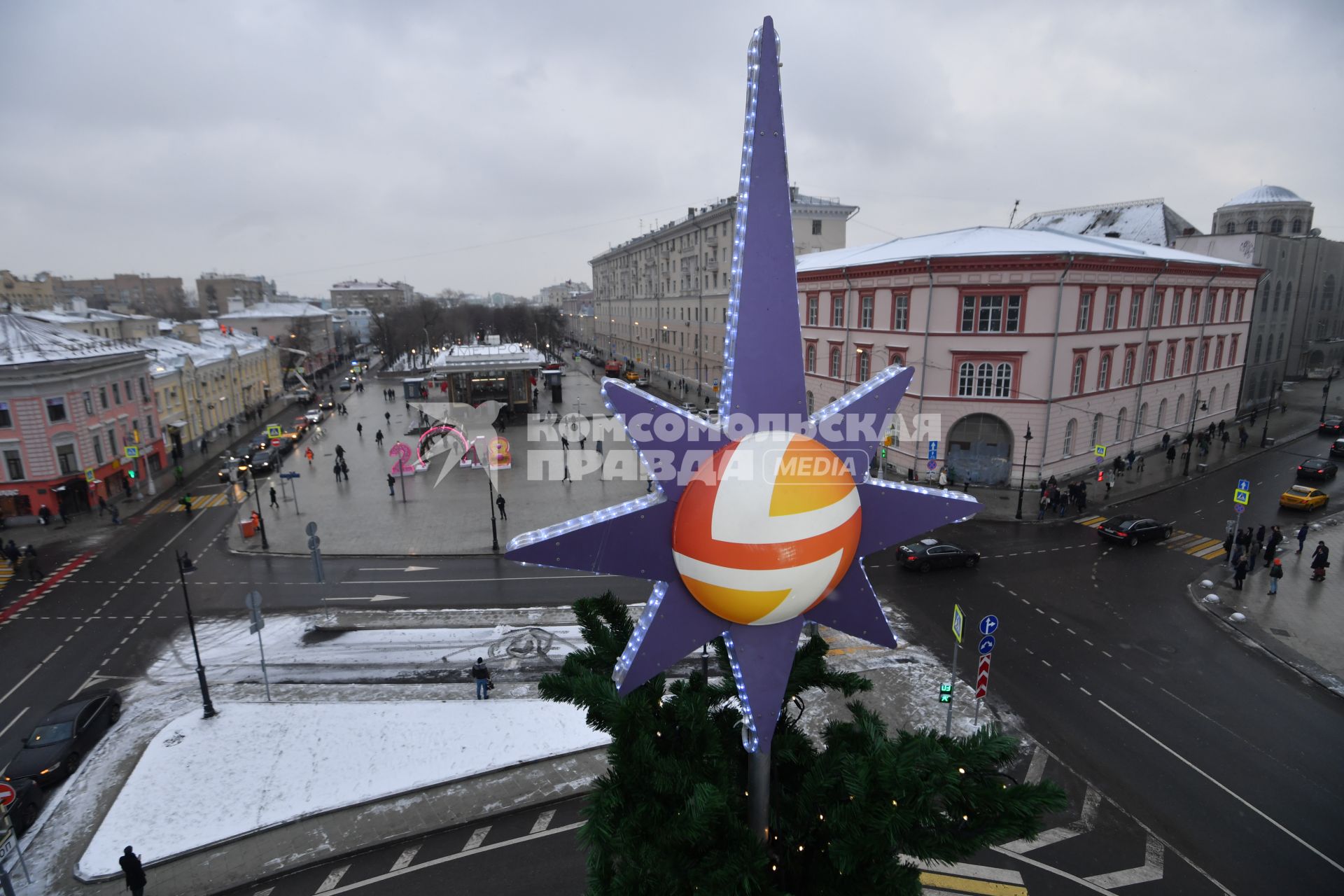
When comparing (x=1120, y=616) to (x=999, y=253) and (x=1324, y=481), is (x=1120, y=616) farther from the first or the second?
(x=1324, y=481)

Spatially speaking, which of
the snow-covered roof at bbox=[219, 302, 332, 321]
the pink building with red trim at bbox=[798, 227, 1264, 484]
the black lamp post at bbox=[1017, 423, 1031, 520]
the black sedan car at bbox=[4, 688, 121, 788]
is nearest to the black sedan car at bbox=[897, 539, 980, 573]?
the black lamp post at bbox=[1017, 423, 1031, 520]

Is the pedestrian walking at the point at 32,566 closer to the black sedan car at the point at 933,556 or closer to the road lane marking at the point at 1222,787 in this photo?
the black sedan car at the point at 933,556

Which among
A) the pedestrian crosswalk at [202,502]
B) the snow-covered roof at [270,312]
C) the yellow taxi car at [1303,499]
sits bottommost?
the pedestrian crosswalk at [202,502]

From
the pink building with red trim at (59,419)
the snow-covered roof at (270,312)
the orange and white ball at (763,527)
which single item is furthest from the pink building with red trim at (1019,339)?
the snow-covered roof at (270,312)

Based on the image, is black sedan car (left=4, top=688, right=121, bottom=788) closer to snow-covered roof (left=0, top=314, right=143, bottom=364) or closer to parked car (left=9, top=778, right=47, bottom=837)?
parked car (left=9, top=778, right=47, bottom=837)

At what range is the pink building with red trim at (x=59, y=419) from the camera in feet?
92.4

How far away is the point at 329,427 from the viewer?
49438 mm

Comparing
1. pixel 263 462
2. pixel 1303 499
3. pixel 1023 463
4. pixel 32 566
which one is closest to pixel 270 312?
pixel 263 462

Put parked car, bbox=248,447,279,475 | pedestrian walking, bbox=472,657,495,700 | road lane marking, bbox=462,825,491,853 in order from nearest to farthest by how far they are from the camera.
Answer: road lane marking, bbox=462,825,491,853 → pedestrian walking, bbox=472,657,495,700 → parked car, bbox=248,447,279,475

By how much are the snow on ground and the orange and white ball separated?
1009 centimetres

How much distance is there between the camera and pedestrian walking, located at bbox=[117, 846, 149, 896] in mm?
9688

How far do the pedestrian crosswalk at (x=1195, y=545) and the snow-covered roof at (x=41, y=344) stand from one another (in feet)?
150

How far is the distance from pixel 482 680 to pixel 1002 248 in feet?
90.6

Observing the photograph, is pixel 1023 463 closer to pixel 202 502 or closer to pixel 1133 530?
pixel 1133 530
